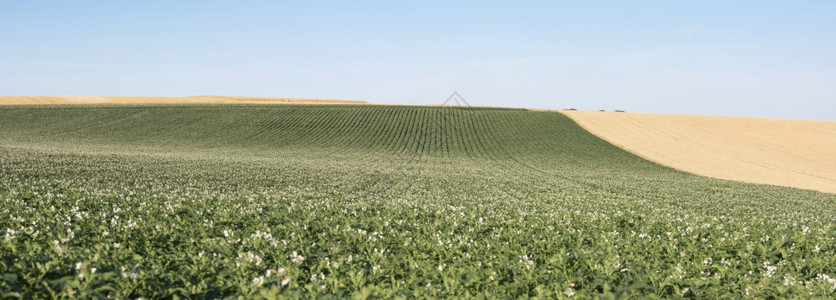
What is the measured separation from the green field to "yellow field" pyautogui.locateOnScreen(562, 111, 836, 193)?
14211mm

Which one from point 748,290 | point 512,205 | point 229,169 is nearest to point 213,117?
point 229,169

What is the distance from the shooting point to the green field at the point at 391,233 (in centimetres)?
711

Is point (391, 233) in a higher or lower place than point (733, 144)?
higher

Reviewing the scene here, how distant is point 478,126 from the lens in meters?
80.8

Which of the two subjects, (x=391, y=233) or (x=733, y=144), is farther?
(x=733, y=144)

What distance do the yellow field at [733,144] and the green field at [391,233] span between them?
14.2 m

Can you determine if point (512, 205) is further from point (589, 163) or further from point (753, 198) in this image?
point (589, 163)

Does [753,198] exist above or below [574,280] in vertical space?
below

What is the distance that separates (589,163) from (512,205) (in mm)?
33121

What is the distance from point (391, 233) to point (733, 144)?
229 feet

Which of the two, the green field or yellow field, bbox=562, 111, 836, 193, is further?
yellow field, bbox=562, 111, 836, 193

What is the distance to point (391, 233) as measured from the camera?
1233 centimetres

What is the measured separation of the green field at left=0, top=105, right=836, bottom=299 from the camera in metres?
7.11

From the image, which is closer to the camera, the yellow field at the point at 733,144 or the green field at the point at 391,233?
the green field at the point at 391,233
